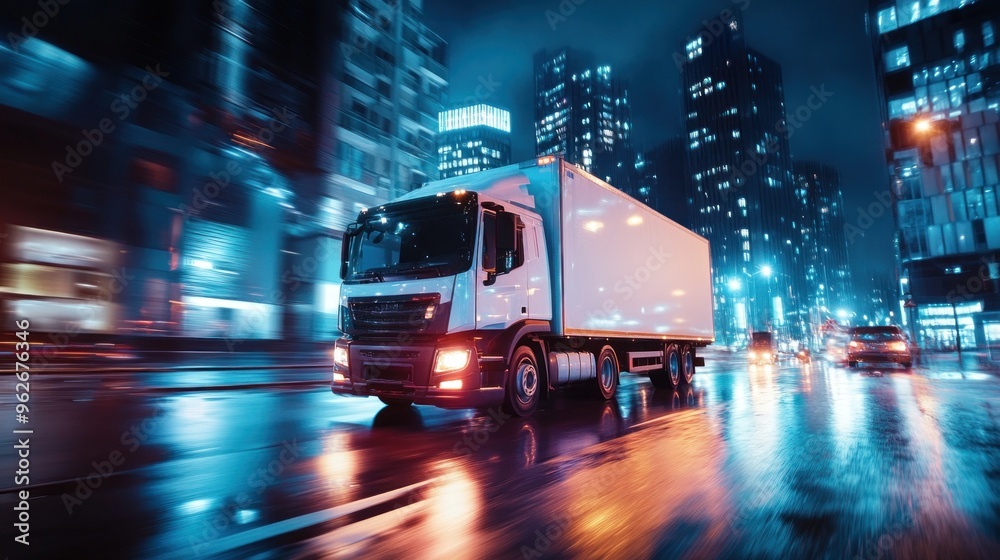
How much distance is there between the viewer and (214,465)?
464 centimetres

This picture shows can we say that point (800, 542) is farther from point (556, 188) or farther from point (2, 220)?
point (2, 220)

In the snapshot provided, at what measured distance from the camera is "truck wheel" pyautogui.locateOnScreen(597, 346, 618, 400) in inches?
384

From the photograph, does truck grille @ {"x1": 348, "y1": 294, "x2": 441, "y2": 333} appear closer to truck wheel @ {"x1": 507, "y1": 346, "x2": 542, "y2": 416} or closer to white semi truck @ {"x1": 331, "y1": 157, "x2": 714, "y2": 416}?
white semi truck @ {"x1": 331, "y1": 157, "x2": 714, "y2": 416}

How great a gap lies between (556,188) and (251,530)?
657 centimetres

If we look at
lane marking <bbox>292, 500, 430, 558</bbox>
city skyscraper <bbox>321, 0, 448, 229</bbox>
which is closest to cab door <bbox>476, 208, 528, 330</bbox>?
lane marking <bbox>292, 500, 430, 558</bbox>

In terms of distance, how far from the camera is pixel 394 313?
22.7 ft

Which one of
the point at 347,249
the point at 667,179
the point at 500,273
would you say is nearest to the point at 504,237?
the point at 500,273

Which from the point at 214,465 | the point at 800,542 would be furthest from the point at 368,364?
the point at 800,542

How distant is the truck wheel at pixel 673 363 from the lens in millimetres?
12616

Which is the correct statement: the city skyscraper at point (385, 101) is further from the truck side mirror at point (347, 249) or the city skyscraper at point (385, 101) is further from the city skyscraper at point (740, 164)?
the city skyscraper at point (740, 164)

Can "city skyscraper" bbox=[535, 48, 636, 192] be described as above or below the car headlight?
above

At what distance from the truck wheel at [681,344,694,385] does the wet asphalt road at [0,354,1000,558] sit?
5619 mm

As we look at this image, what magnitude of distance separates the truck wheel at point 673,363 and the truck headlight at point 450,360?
7309mm

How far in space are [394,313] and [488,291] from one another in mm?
1262
